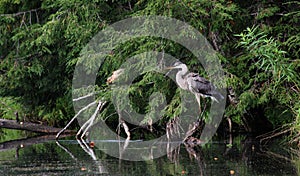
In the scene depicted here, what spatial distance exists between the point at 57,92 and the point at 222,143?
4985mm

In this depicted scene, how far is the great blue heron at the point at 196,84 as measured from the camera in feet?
29.9

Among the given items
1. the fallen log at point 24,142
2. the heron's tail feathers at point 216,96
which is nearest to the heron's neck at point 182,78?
the heron's tail feathers at point 216,96

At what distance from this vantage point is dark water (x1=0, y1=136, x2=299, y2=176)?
258 inches

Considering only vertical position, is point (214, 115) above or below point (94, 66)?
below

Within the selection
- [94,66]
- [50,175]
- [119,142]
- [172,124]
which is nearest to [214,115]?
[172,124]

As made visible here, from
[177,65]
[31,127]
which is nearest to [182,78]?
[177,65]

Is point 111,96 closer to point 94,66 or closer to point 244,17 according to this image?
point 94,66

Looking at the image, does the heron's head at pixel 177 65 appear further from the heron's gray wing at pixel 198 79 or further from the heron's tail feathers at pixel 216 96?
the heron's tail feathers at pixel 216 96

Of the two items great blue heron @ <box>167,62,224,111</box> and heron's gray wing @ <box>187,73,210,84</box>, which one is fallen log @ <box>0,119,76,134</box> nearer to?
great blue heron @ <box>167,62,224,111</box>

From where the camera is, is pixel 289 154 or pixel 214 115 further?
pixel 214 115

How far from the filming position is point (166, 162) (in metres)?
7.32

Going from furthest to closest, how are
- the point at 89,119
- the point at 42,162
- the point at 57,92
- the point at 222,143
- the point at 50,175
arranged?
the point at 57,92 → the point at 89,119 → the point at 222,143 → the point at 42,162 → the point at 50,175

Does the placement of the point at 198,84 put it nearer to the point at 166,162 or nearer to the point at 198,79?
the point at 198,79

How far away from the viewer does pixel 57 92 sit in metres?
13.4
